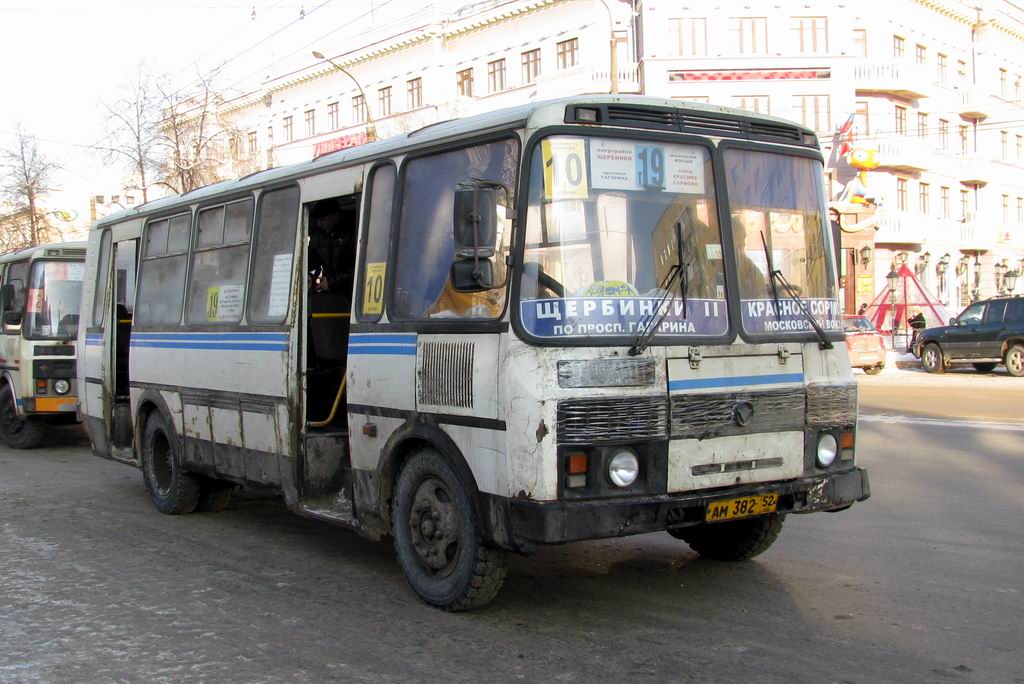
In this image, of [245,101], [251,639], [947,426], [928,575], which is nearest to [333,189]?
[251,639]

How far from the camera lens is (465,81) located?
2210 inches

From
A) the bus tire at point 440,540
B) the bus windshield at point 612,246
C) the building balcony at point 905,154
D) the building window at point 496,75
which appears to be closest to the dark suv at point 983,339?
the bus windshield at point 612,246

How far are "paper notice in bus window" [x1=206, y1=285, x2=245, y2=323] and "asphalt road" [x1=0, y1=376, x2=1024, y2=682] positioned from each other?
1.75 metres

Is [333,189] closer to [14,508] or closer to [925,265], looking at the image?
[14,508]

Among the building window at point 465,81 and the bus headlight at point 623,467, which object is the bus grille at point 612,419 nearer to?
the bus headlight at point 623,467

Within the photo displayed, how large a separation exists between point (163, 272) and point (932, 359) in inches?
925

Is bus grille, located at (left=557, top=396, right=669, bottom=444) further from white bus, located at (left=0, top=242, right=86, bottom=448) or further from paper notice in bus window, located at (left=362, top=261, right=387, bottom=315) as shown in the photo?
white bus, located at (left=0, top=242, right=86, bottom=448)

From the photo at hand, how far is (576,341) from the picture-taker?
17.2 feet

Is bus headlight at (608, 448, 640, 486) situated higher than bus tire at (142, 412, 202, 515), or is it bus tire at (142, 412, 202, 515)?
bus headlight at (608, 448, 640, 486)

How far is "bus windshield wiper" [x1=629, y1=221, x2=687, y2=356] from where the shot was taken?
5.35 m

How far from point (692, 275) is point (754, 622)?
74.8 inches

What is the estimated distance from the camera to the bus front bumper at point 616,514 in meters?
5.10

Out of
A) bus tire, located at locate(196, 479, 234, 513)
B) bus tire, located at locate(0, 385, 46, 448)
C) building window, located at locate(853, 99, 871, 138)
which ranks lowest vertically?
bus tire, located at locate(196, 479, 234, 513)

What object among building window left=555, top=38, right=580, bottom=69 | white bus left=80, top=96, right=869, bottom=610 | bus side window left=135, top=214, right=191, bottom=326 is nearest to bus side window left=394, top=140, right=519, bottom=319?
white bus left=80, top=96, right=869, bottom=610
